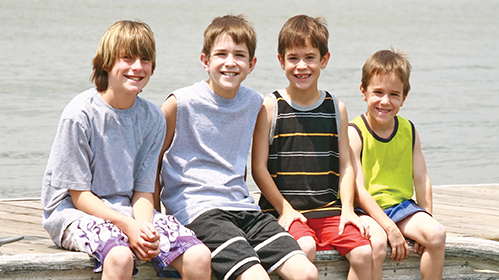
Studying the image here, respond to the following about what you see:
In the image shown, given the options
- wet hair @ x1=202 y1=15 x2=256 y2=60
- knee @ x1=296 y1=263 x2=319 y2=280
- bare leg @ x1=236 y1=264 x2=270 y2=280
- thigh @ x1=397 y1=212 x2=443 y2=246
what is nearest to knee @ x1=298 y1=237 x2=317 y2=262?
knee @ x1=296 y1=263 x2=319 y2=280

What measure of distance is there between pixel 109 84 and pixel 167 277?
3.10ft

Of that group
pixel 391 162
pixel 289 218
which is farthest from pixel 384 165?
pixel 289 218

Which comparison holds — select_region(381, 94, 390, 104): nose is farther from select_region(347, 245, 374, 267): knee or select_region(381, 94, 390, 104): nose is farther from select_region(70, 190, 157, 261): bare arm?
select_region(70, 190, 157, 261): bare arm

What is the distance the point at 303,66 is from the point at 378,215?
0.87m

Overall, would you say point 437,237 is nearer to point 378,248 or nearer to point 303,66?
point 378,248

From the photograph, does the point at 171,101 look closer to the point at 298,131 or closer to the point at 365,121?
the point at 298,131

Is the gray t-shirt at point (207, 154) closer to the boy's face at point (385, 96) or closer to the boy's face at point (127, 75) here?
the boy's face at point (127, 75)

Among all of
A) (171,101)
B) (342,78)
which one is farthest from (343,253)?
(342,78)

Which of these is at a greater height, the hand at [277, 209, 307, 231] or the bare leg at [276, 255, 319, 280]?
the hand at [277, 209, 307, 231]

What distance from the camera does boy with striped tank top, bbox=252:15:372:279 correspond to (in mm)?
3820

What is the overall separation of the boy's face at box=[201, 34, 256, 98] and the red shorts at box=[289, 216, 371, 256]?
2.57ft

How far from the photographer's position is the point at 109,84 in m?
3.40

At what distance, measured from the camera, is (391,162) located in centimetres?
404

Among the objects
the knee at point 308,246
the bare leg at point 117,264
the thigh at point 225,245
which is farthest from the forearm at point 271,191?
the bare leg at point 117,264
